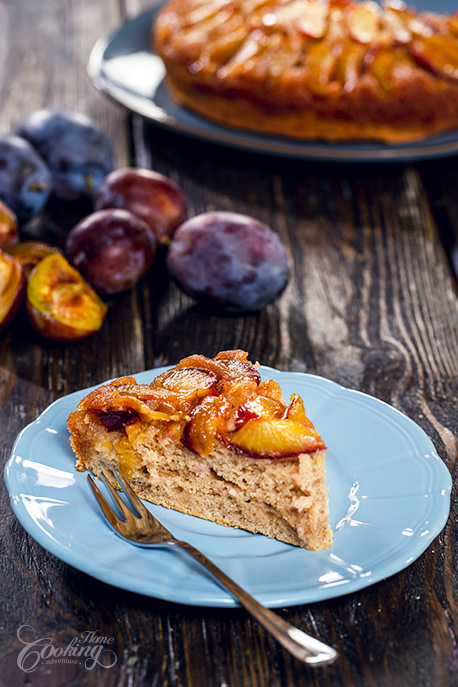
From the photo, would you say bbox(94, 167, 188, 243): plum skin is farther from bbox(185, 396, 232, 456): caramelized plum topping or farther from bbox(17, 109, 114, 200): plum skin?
bbox(185, 396, 232, 456): caramelized plum topping

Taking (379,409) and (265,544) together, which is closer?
(265,544)

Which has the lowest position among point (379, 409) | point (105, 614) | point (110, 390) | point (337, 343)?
point (337, 343)

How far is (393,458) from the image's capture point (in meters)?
1.32

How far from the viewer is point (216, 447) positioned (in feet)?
4.07

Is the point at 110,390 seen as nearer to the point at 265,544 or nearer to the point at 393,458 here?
the point at 265,544

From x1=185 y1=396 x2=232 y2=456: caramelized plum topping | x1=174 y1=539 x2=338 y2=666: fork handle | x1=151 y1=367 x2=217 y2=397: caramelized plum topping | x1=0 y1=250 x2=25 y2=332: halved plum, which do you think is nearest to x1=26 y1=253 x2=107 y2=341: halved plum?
x1=0 y1=250 x2=25 y2=332: halved plum

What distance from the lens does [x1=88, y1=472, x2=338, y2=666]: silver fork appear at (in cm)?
100

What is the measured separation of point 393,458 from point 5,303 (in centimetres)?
80

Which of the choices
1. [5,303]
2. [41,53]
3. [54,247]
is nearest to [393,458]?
[5,303]

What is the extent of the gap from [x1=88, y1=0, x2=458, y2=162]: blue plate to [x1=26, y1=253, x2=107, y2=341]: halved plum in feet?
2.38

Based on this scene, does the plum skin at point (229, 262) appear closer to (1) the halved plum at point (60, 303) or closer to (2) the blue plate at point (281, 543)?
(1) the halved plum at point (60, 303)

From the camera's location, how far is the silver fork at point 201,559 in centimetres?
100

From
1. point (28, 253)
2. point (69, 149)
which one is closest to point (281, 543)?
point (28, 253)

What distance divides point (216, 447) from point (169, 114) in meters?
1.39
